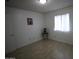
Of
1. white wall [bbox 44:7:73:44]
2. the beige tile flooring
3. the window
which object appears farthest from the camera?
the window

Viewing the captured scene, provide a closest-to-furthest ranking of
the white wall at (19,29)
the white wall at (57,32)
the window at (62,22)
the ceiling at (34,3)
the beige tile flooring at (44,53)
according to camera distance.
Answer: the beige tile flooring at (44,53) → the ceiling at (34,3) → the white wall at (19,29) → the white wall at (57,32) → the window at (62,22)

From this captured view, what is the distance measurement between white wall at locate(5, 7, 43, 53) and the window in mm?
Result: 1614

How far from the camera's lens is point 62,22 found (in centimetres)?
537

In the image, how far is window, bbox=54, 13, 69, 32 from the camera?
5.00m

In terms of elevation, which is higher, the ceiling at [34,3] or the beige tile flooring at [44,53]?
the ceiling at [34,3]

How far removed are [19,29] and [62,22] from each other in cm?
336

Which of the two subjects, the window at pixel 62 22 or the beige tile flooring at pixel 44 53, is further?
the window at pixel 62 22

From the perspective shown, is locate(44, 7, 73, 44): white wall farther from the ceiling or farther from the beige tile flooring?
the beige tile flooring

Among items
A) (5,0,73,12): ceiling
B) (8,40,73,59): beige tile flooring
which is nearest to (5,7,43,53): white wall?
(5,0,73,12): ceiling

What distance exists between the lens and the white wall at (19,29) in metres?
3.71

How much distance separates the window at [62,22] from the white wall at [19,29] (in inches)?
63.5

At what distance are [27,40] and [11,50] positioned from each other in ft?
4.76

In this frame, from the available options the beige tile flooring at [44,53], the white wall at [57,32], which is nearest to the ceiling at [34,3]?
the white wall at [57,32]

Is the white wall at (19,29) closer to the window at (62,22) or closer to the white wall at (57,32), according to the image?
the white wall at (57,32)
